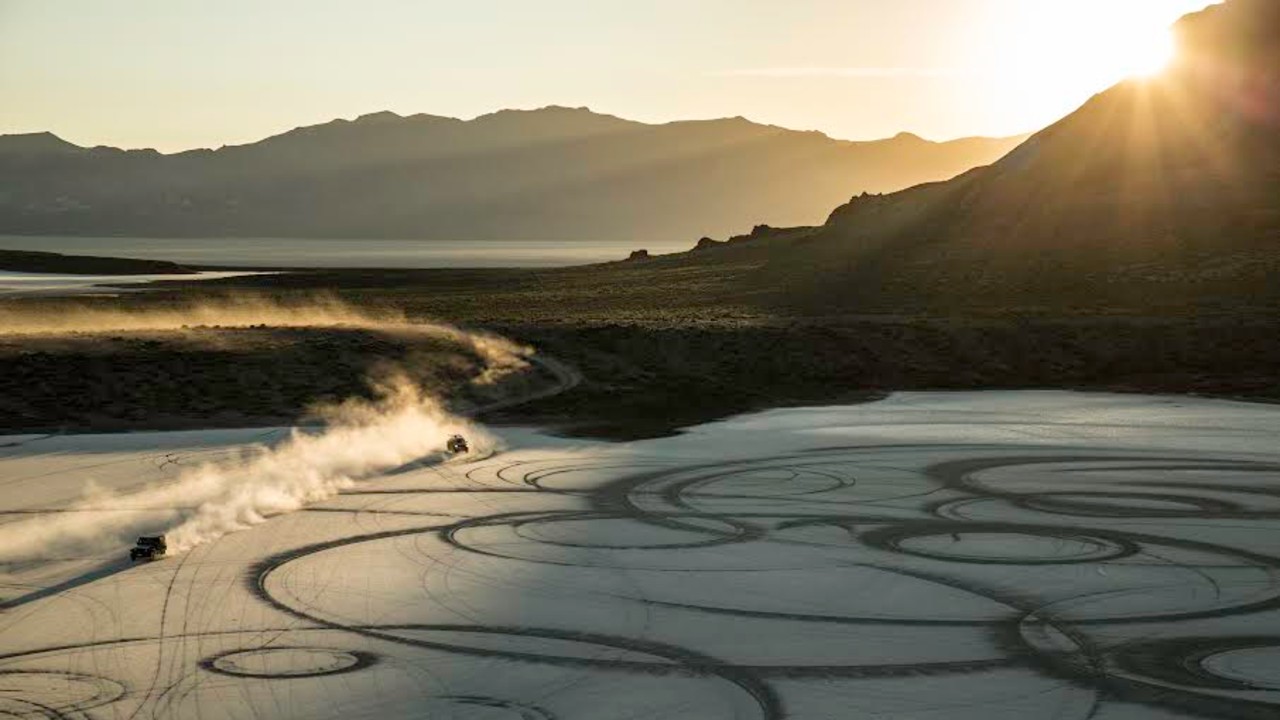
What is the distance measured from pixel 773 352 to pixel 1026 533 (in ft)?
144

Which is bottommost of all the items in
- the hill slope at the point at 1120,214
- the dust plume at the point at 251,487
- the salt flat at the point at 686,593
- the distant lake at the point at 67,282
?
the dust plume at the point at 251,487

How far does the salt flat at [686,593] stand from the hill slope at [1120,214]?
2578 inches

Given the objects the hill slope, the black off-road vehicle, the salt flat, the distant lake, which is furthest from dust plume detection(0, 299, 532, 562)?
the distant lake

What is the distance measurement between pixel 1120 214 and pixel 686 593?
111m

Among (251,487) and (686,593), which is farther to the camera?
(251,487)

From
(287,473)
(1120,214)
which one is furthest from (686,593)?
(1120,214)

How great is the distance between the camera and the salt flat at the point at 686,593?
81.3 ft

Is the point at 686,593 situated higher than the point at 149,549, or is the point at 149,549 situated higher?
the point at 149,549

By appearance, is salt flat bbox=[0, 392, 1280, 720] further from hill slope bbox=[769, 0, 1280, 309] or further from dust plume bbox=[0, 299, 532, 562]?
hill slope bbox=[769, 0, 1280, 309]

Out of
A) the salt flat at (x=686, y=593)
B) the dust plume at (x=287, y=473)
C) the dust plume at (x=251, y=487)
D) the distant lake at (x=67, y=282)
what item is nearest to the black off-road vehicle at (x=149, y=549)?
the salt flat at (x=686, y=593)

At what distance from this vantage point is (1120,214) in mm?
133250

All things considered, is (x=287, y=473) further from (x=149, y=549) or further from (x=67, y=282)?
(x=67, y=282)

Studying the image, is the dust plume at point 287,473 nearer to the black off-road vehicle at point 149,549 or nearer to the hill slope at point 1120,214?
the black off-road vehicle at point 149,549

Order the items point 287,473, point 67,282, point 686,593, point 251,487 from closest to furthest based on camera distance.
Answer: point 686,593 < point 251,487 < point 287,473 < point 67,282
